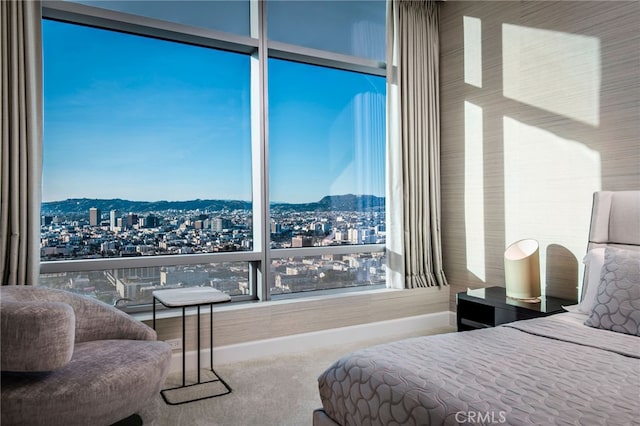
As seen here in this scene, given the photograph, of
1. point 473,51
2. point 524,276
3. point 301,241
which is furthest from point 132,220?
point 473,51

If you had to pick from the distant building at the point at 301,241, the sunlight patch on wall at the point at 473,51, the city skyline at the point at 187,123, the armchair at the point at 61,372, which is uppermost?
the sunlight patch on wall at the point at 473,51

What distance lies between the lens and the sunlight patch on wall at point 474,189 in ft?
12.7

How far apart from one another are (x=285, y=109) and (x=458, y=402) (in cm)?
282

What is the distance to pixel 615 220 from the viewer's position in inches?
109

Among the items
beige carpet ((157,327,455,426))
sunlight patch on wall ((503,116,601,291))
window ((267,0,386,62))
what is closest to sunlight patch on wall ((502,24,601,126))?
sunlight patch on wall ((503,116,601,291))

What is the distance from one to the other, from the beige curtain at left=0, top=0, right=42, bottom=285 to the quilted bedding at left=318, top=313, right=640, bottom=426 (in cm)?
192

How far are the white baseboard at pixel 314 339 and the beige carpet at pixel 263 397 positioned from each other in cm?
8

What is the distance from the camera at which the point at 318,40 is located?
3826mm

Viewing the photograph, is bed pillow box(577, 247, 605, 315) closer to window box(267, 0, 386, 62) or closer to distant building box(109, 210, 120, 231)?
window box(267, 0, 386, 62)

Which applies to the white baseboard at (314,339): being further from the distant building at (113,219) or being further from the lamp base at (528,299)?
the lamp base at (528,299)

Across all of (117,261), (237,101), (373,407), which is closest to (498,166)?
(237,101)

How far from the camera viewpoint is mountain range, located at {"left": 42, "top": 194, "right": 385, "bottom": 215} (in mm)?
2967
